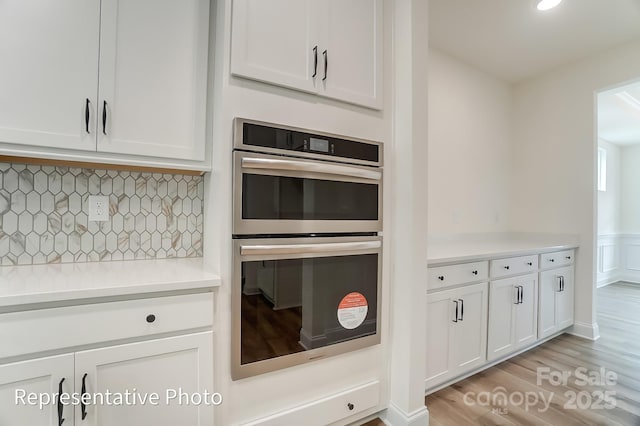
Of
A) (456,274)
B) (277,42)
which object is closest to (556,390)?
(456,274)

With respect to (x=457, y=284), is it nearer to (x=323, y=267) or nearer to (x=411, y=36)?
(x=323, y=267)

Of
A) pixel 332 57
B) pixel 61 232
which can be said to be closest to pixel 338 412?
pixel 61 232

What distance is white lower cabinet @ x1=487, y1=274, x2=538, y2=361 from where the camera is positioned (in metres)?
2.29

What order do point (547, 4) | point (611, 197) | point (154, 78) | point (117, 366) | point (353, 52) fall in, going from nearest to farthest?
point (117, 366), point (154, 78), point (353, 52), point (547, 4), point (611, 197)

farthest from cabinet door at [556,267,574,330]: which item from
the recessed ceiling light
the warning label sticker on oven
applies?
the warning label sticker on oven

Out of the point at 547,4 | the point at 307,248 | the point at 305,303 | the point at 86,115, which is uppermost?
the point at 547,4

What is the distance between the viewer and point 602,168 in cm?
520

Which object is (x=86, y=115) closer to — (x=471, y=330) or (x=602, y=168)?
(x=471, y=330)

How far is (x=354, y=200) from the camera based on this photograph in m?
1.60

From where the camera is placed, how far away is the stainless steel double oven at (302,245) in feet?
4.29

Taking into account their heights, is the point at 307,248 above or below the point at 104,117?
below

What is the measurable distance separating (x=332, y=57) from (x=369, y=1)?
46 cm

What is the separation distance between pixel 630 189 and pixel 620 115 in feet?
7.26

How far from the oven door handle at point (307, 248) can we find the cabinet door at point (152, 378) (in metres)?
0.39
